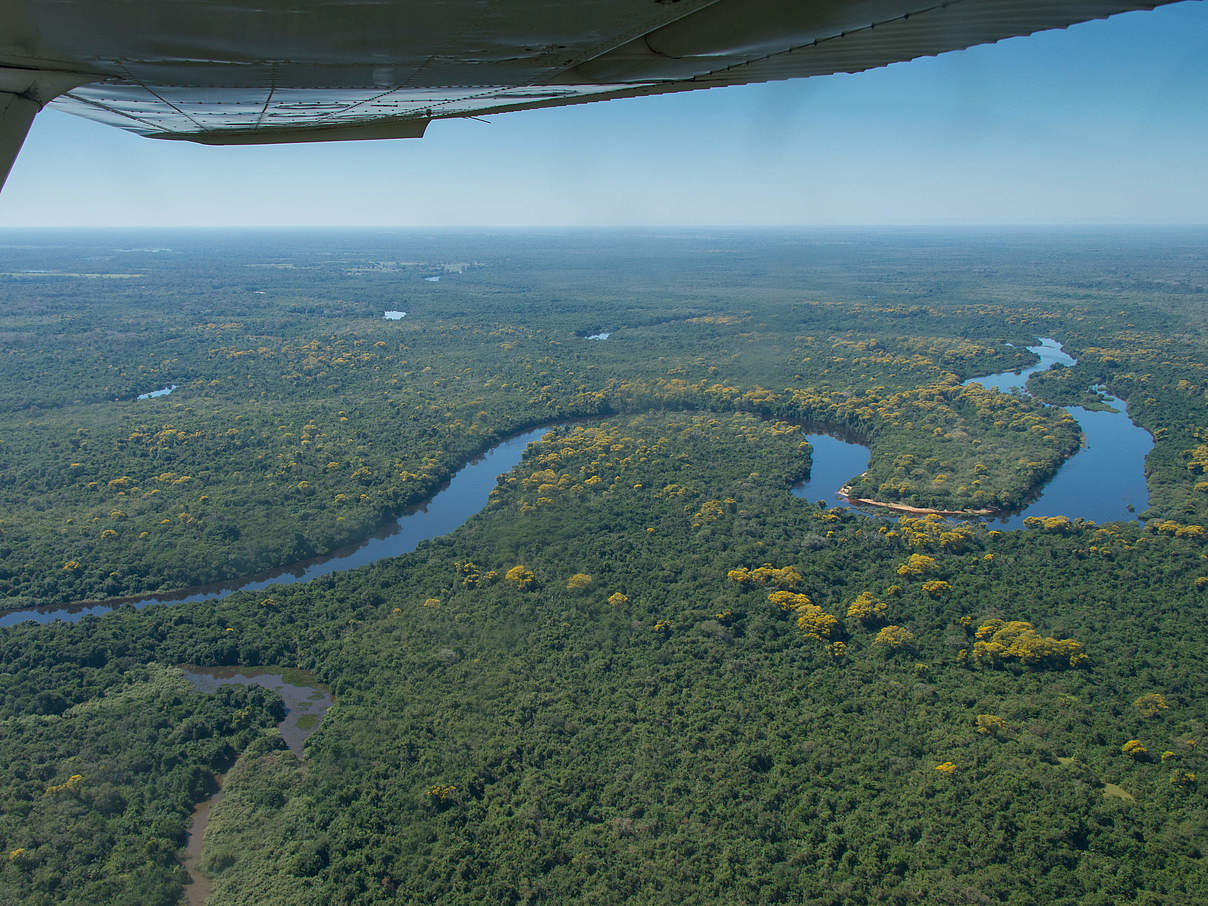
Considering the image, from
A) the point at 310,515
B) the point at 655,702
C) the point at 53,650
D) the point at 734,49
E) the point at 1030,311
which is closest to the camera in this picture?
the point at 734,49

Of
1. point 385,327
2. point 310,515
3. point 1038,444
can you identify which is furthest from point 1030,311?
point 310,515

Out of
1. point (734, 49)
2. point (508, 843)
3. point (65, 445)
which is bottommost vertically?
point (508, 843)

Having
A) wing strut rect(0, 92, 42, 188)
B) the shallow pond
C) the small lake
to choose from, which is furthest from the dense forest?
wing strut rect(0, 92, 42, 188)

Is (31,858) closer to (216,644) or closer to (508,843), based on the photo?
(216,644)

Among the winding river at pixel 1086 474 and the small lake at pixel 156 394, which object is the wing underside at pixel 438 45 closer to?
the winding river at pixel 1086 474

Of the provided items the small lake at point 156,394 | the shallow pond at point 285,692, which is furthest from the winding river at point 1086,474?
the small lake at point 156,394

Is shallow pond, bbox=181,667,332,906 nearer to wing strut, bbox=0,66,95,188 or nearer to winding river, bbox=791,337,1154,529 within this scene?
wing strut, bbox=0,66,95,188
